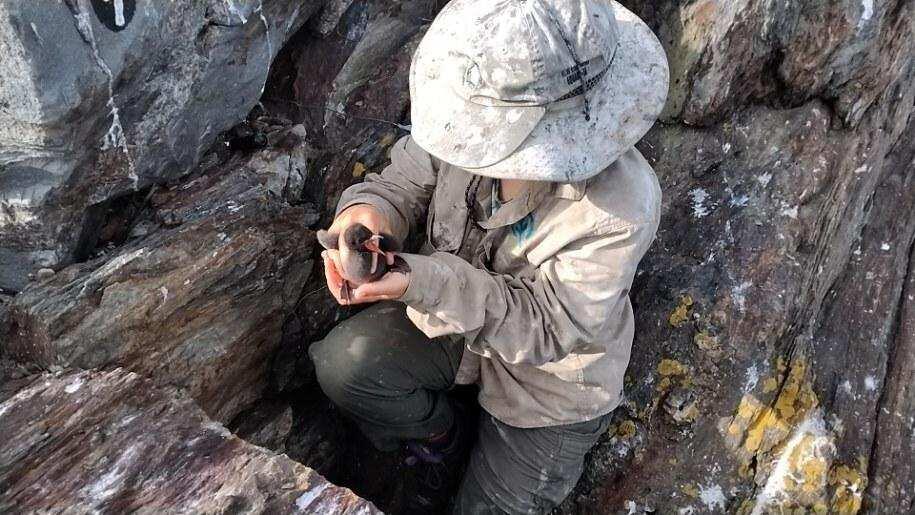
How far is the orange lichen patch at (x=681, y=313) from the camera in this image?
4.07 m

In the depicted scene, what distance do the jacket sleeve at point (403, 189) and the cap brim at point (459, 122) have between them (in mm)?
879

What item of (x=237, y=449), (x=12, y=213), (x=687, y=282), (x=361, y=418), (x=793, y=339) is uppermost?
(x=12, y=213)

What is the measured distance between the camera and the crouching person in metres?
2.33

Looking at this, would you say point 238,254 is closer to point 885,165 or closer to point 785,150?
point 785,150

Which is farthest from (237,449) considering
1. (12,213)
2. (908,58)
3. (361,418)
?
(908,58)

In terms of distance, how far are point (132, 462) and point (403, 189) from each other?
1767 mm

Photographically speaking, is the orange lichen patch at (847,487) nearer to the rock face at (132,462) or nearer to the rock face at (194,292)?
the rock face at (132,462)

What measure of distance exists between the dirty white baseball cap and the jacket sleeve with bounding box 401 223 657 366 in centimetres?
48

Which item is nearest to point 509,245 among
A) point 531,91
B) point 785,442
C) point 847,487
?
point 531,91

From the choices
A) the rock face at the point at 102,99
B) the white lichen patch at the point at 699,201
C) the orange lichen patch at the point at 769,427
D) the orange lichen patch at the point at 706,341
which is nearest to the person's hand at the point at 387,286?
the rock face at the point at 102,99

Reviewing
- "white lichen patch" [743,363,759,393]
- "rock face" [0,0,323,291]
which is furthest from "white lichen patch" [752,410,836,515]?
"rock face" [0,0,323,291]

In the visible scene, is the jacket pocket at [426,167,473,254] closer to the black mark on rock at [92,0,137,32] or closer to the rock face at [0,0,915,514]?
the rock face at [0,0,915,514]

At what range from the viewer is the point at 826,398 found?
4.02 m

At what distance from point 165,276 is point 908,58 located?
481cm
